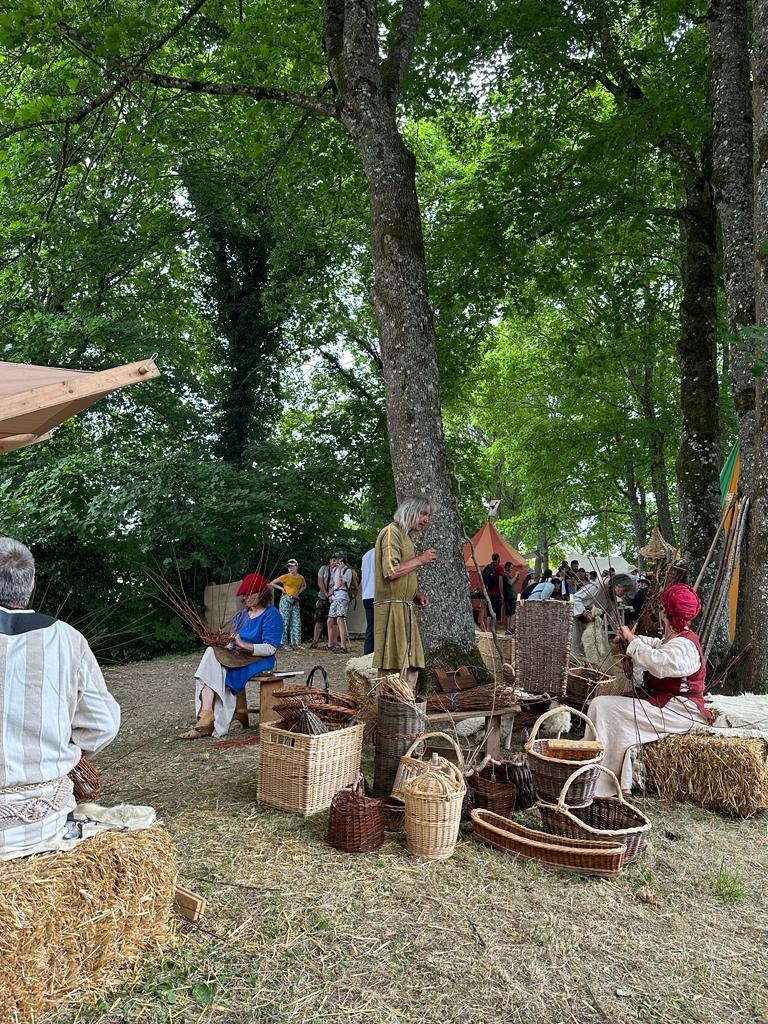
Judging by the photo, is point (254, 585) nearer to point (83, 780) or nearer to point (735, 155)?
point (83, 780)

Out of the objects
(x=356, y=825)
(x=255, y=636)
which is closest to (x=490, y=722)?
(x=356, y=825)

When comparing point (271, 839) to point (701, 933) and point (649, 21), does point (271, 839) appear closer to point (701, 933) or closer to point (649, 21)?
point (701, 933)

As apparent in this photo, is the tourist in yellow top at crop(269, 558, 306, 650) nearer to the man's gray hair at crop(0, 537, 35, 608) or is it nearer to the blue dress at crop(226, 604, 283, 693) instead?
the blue dress at crop(226, 604, 283, 693)

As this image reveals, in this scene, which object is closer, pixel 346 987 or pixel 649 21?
pixel 346 987

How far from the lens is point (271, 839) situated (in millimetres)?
4047

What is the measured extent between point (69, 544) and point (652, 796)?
966cm

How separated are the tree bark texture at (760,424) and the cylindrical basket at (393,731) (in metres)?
3.09

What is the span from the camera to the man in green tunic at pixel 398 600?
5.47 meters

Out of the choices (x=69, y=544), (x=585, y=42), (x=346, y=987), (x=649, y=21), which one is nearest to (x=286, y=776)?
(x=346, y=987)

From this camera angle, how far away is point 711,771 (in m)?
4.63

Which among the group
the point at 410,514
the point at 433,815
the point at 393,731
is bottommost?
the point at 433,815

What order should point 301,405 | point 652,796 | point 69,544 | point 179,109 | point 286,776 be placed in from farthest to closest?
point 301,405, point 69,544, point 179,109, point 652,796, point 286,776

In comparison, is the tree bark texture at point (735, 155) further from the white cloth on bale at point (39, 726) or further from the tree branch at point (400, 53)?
the white cloth on bale at point (39, 726)

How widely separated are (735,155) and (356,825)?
7066mm
